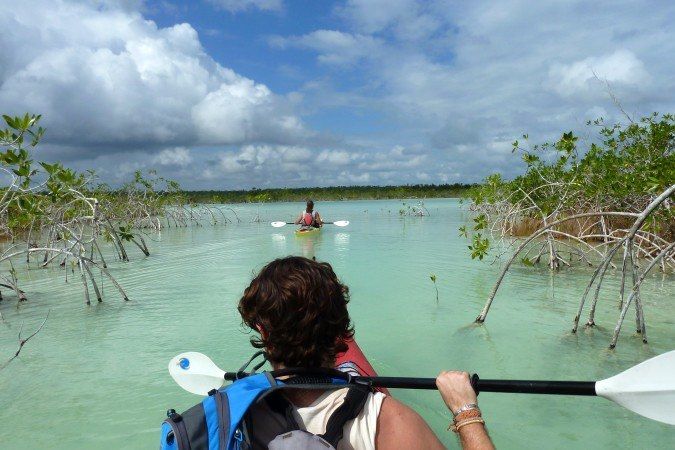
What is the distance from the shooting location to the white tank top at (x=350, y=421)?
1.38 metres

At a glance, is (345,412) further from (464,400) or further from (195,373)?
(195,373)

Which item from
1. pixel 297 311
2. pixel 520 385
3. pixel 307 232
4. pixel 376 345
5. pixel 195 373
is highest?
pixel 297 311

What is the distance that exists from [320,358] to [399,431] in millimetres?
331

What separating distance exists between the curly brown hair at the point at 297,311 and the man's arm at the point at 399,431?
270 mm

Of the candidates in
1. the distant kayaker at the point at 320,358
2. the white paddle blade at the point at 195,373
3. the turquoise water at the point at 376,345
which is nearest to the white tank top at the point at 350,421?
the distant kayaker at the point at 320,358

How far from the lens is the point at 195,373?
8.23 ft

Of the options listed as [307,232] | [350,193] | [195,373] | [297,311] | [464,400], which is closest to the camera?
[297,311]

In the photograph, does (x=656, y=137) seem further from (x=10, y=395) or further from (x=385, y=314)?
(x=10, y=395)

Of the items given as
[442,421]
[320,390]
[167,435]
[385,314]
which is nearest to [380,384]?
[320,390]

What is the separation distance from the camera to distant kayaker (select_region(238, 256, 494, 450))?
4.51 ft

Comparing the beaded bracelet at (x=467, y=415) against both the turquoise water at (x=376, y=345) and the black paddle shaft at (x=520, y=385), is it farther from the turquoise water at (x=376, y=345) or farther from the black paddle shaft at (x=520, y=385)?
the turquoise water at (x=376, y=345)

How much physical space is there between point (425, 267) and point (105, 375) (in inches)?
250

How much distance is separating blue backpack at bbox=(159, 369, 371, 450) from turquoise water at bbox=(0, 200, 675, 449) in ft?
7.03

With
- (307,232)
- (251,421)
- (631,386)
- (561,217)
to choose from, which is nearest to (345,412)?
(251,421)
